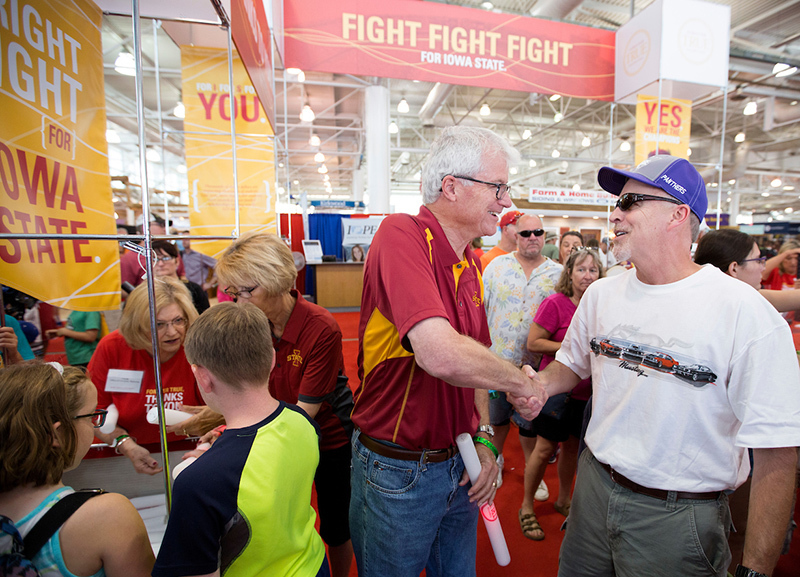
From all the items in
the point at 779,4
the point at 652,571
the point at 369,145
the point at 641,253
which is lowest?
the point at 652,571

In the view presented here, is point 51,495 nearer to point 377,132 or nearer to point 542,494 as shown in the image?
point 542,494

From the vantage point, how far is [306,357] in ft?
5.19

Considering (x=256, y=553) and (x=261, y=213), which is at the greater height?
(x=261, y=213)

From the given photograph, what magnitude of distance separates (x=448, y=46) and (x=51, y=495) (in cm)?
644

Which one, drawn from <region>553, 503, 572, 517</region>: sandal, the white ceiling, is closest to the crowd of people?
<region>553, 503, 572, 517</region>: sandal

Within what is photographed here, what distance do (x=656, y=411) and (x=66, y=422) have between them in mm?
1558

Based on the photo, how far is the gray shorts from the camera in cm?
107

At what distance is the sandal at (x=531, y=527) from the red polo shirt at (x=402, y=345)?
5.49 feet

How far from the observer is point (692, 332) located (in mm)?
1071

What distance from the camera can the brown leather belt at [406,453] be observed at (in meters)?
1.12

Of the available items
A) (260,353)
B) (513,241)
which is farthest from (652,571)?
(513,241)

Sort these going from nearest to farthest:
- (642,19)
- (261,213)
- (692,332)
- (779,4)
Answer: (692,332) → (261,213) → (642,19) → (779,4)

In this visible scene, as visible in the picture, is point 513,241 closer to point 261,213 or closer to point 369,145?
point 261,213

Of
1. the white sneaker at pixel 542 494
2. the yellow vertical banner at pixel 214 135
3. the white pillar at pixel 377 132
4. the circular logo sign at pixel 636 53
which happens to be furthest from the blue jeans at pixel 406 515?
the white pillar at pixel 377 132
